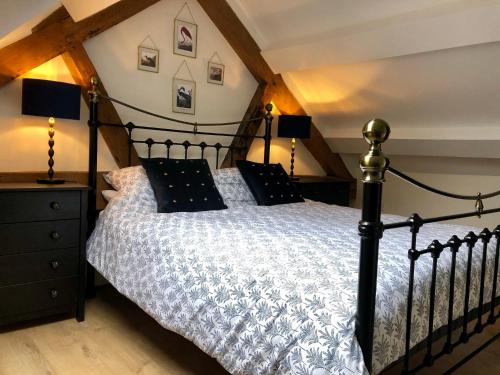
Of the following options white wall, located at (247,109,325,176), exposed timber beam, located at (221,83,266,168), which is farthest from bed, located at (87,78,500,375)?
white wall, located at (247,109,325,176)

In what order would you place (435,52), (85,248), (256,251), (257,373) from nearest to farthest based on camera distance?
(257,373) < (256,251) < (85,248) < (435,52)

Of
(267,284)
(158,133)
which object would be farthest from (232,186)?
(267,284)

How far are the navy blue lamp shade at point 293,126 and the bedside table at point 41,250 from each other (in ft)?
6.10

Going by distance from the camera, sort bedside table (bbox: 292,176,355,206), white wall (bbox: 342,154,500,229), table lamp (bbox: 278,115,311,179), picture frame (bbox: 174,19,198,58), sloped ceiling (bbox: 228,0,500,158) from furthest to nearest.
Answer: bedside table (bbox: 292,176,355,206)
table lamp (bbox: 278,115,311,179)
white wall (bbox: 342,154,500,229)
picture frame (bbox: 174,19,198,58)
sloped ceiling (bbox: 228,0,500,158)

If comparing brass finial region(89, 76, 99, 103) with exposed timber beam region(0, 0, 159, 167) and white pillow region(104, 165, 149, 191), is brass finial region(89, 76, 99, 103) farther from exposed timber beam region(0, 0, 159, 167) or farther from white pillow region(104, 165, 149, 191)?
white pillow region(104, 165, 149, 191)

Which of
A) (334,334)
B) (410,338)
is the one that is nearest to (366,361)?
(334,334)

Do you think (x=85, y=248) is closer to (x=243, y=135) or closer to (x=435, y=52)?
(x=243, y=135)

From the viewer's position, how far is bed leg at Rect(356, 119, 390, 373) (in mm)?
1183

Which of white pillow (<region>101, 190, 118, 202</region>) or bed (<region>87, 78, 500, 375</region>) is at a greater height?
white pillow (<region>101, 190, 118, 202</region>)

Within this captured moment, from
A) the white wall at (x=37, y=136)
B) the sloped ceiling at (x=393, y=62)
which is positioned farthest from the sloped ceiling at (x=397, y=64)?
the white wall at (x=37, y=136)

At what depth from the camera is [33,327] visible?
2379 millimetres

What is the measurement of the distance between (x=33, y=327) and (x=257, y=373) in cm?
158

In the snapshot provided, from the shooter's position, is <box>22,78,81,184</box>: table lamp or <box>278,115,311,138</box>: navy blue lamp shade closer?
<box>22,78,81,184</box>: table lamp

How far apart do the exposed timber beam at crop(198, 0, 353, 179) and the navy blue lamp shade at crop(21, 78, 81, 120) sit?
147 centimetres
